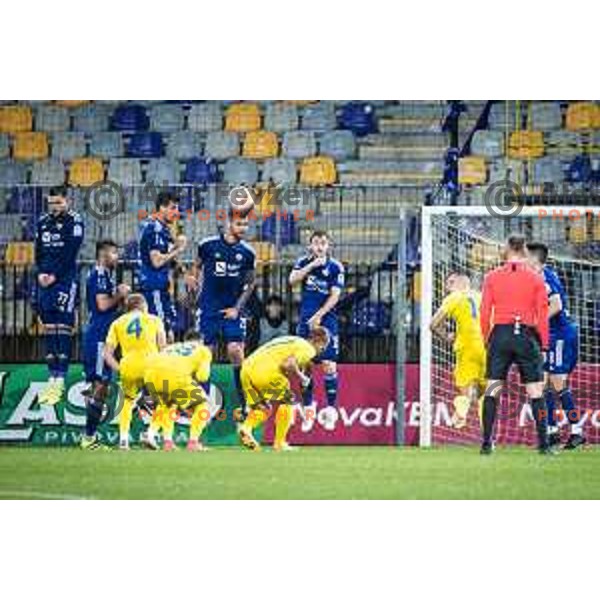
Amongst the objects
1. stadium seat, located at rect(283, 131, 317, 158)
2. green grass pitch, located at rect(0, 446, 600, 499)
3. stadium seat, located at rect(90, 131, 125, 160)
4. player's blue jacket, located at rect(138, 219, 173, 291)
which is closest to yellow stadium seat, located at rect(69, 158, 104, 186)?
stadium seat, located at rect(90, 131, 125, 160)

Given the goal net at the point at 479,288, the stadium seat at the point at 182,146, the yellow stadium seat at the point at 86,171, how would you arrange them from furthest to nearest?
the stadium seat at the point at 182,146, the yellow stadium seat at the point at 86,171, the goal net at the point at 479,288

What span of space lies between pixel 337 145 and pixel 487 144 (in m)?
1.23

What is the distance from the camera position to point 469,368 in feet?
43.7

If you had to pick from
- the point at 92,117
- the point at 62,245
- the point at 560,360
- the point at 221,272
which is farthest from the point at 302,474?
the point at 92,117

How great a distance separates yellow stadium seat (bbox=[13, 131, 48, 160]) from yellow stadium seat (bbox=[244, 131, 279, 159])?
1595 millimetres

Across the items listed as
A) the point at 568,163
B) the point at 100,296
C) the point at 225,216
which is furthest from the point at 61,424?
the point at 568,163

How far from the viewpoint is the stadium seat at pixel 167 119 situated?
15.6 meters

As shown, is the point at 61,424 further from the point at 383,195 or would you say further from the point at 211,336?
the point at 383,195

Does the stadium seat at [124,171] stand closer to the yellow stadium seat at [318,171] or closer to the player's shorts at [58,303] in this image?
the yellow stadium seat at [318,171]

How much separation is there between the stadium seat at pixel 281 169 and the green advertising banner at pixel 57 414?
9.39 ft

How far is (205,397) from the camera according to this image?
1332cm

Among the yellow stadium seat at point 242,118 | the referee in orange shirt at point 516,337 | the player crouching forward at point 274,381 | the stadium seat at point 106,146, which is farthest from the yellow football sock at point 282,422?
the stadium seat at point 106,146

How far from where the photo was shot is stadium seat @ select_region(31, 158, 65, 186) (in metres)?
15.0

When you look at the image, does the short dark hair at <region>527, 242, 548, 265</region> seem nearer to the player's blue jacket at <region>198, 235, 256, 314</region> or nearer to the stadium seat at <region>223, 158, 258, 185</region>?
the player's blue jacket at <region>198, 235, 256, 314</region>
